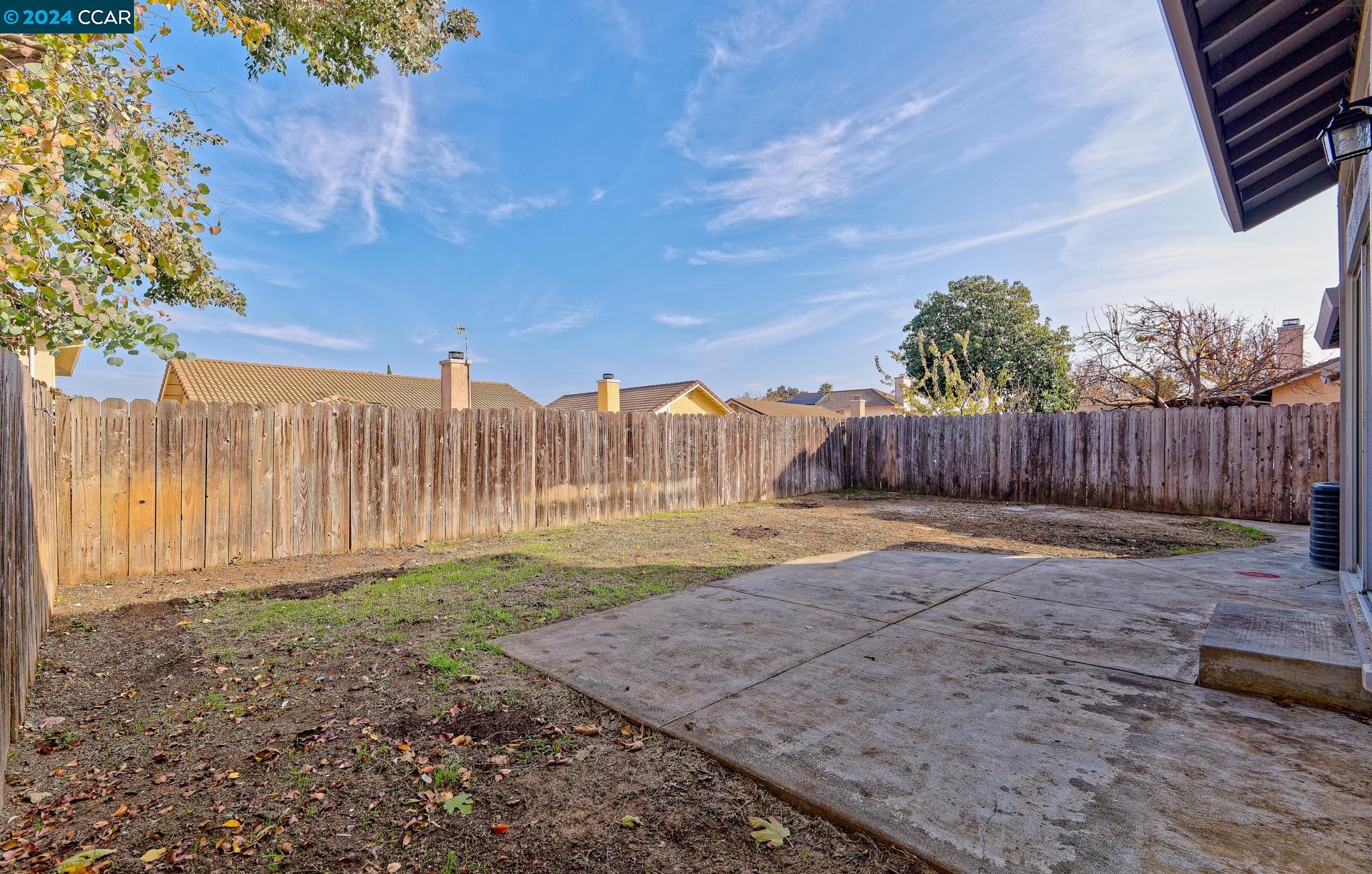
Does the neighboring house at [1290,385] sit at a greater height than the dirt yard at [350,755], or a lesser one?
greater

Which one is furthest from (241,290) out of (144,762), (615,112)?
(144,762)

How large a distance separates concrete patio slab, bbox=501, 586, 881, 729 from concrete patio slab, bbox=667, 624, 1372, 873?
0.63 feet

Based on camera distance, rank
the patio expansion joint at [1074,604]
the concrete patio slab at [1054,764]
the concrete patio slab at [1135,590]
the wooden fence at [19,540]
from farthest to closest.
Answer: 1. the concrete patio slab at [1135,590]
2. the patio expansion joint at [1074,604]
3. the wooden fence at [19,540]
4. the concrete patio slab at [1054,764]

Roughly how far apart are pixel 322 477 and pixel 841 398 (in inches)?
2134

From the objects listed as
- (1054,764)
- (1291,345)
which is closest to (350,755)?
(1054,764)

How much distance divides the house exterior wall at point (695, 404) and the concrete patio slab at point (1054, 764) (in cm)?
2139

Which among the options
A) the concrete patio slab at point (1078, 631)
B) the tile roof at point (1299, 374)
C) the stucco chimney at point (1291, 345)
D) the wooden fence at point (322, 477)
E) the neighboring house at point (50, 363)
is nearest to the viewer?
the concrete patio slab at point (1078, 631)

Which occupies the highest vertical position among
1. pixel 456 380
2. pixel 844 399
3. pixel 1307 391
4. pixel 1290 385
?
pixel 844 399

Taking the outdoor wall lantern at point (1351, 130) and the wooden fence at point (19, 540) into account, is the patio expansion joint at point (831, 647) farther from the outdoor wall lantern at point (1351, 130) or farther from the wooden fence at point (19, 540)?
the outdoor wall lantern at point (1351, 130)

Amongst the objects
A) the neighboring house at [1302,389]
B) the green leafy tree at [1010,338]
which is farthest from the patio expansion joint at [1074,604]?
the green leafy tree at [1010,338]

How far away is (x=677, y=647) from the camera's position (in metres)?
3.33

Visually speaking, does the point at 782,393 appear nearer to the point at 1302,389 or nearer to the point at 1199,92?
the point at 1302,389

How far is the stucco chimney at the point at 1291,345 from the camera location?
1384 cm

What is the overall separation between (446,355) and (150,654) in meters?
12.0
